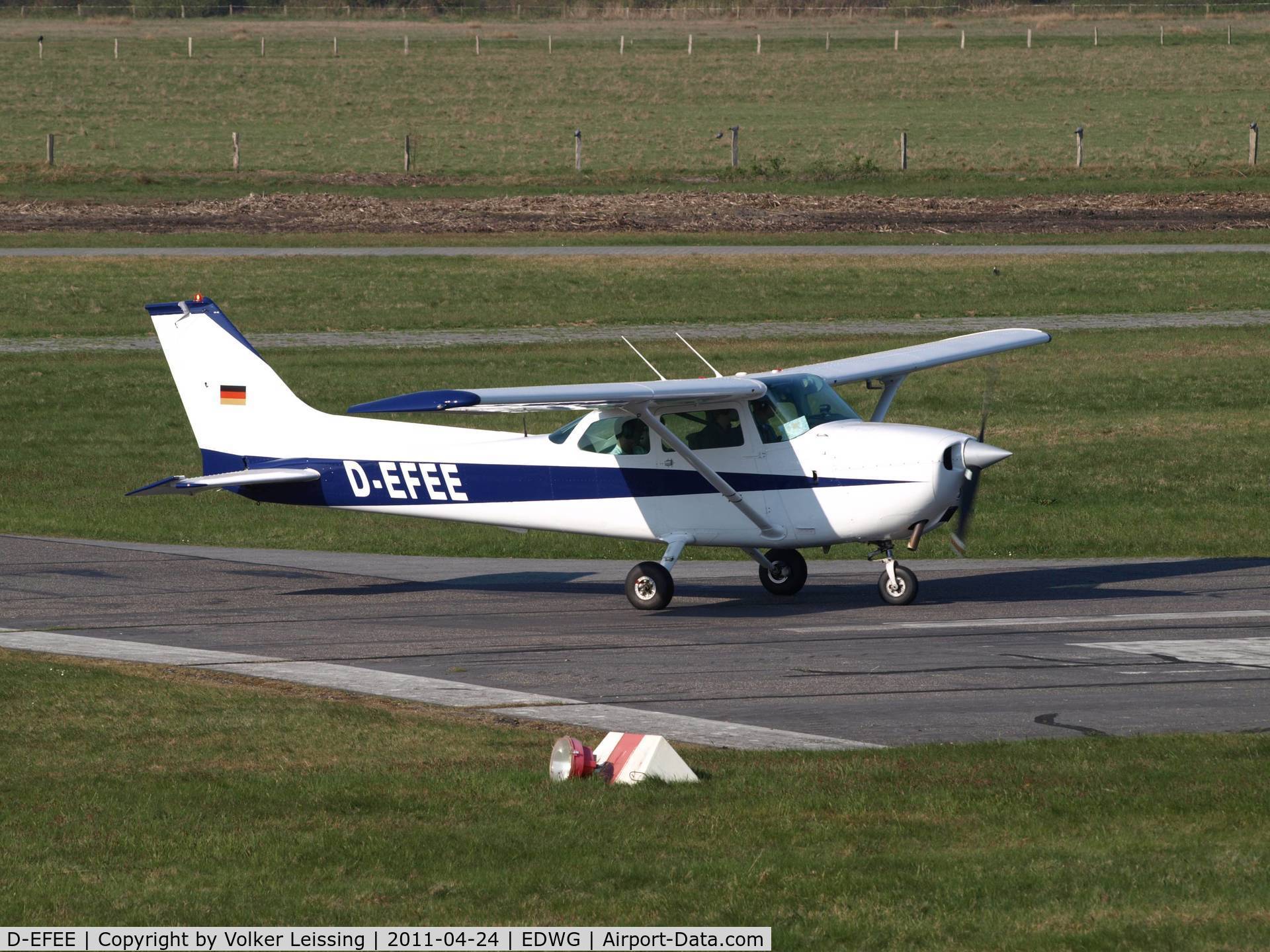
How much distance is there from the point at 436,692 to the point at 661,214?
35.2m

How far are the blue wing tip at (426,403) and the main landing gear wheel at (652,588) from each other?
10.5ft

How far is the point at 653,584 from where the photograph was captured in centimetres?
1717

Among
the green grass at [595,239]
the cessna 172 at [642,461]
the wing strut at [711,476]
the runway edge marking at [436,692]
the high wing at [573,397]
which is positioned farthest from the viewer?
the green grass at [595,239]

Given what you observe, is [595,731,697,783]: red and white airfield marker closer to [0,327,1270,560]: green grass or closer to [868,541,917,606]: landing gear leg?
[868,541,917,606]: landing gear leg

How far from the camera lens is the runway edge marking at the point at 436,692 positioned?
1177 centimetres

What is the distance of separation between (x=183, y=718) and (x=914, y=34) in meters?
88.1

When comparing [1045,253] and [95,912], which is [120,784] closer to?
[95,912]

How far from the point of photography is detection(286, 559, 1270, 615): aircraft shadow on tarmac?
17516 mm

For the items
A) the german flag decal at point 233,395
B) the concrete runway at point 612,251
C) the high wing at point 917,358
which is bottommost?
the german flag decal at point 233,395

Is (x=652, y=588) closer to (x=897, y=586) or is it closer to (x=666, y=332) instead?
(x=897, y=586)

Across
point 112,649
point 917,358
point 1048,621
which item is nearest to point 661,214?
point 917,358

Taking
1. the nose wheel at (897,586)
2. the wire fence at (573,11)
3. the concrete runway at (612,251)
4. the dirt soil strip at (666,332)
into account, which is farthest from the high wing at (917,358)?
the wire fence at (573,11)

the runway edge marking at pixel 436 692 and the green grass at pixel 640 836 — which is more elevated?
the green grass at pixel 640 836

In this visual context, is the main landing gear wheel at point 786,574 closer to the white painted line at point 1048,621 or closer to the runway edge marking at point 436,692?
the white painted line at point 1048,621
